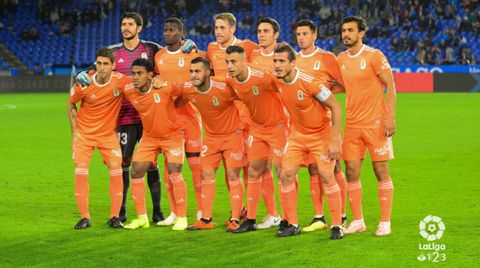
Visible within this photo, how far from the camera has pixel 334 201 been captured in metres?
8.23

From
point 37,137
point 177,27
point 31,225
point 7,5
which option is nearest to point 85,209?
point 31,225

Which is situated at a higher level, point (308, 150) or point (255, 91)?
point (255, 91)

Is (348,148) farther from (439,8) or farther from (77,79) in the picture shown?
(439,8)

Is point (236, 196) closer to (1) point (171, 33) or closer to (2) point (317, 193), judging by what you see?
(2) point (317, 193)

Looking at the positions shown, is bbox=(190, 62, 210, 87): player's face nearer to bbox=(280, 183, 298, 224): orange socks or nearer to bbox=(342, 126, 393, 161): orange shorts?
bbox=(280, 183, 298, 224): orange socks

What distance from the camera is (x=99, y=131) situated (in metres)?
9.11

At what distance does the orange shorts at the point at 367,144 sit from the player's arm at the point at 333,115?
0.62 ft

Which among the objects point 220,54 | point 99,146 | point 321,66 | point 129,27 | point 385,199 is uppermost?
point 129,27

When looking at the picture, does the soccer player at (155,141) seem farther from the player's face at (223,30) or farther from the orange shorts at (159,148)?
the player's face at (223,30)

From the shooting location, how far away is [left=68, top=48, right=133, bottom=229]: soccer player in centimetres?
Answer: 902

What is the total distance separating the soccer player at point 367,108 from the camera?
8164mm

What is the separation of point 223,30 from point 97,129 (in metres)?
1.76

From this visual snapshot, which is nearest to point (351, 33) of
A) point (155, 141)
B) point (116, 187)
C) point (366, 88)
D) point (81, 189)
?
point (366, 88)

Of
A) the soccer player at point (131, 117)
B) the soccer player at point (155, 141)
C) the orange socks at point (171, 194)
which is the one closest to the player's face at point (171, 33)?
the soccer player at point (131, 117)
